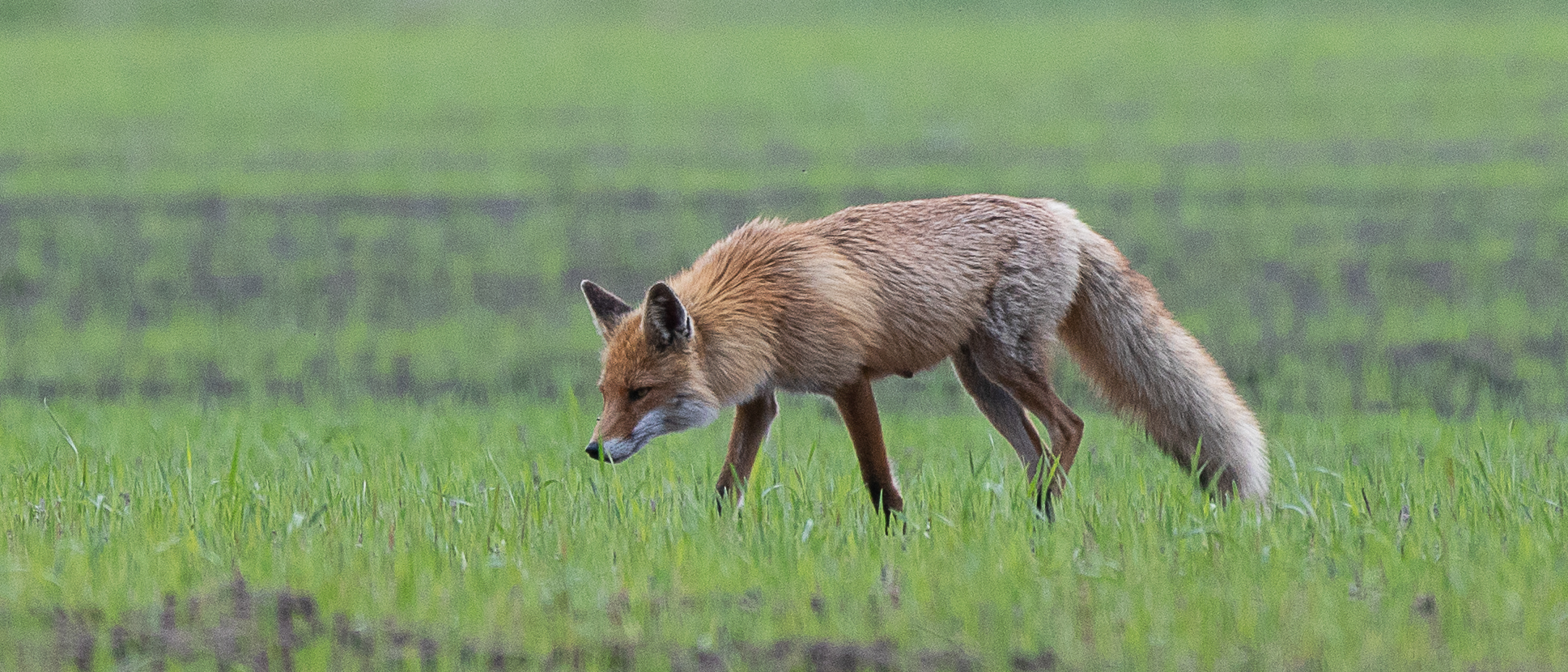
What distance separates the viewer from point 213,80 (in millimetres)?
24359

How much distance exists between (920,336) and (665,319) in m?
1.05

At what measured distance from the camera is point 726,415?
9.65 metres

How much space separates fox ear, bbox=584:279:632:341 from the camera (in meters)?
6.25

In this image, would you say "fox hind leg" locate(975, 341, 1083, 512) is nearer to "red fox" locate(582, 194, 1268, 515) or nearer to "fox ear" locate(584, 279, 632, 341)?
"red fox" locate(582, 194, 1268, 515)

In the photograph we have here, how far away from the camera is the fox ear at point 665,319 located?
5719 mm

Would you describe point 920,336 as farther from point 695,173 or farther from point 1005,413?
point 695,173

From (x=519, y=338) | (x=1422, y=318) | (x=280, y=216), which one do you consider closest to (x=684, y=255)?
(x=519, y=338)

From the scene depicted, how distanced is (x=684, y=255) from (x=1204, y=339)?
15.1ft

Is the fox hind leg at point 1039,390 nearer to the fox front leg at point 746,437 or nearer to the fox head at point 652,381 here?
the fox front leg at point 746,437

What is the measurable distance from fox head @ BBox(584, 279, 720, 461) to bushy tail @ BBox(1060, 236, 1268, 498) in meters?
1.64

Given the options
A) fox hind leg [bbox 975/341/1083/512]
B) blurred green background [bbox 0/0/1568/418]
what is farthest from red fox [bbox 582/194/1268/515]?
blurred green background [bbox 0/0/1568/418]

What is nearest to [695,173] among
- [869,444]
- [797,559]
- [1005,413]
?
[1005,413]

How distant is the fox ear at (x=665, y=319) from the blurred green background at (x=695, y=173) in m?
4.11

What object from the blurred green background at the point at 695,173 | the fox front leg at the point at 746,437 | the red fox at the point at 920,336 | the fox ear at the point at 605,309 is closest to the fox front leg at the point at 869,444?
the red fox at the point at 920,336
